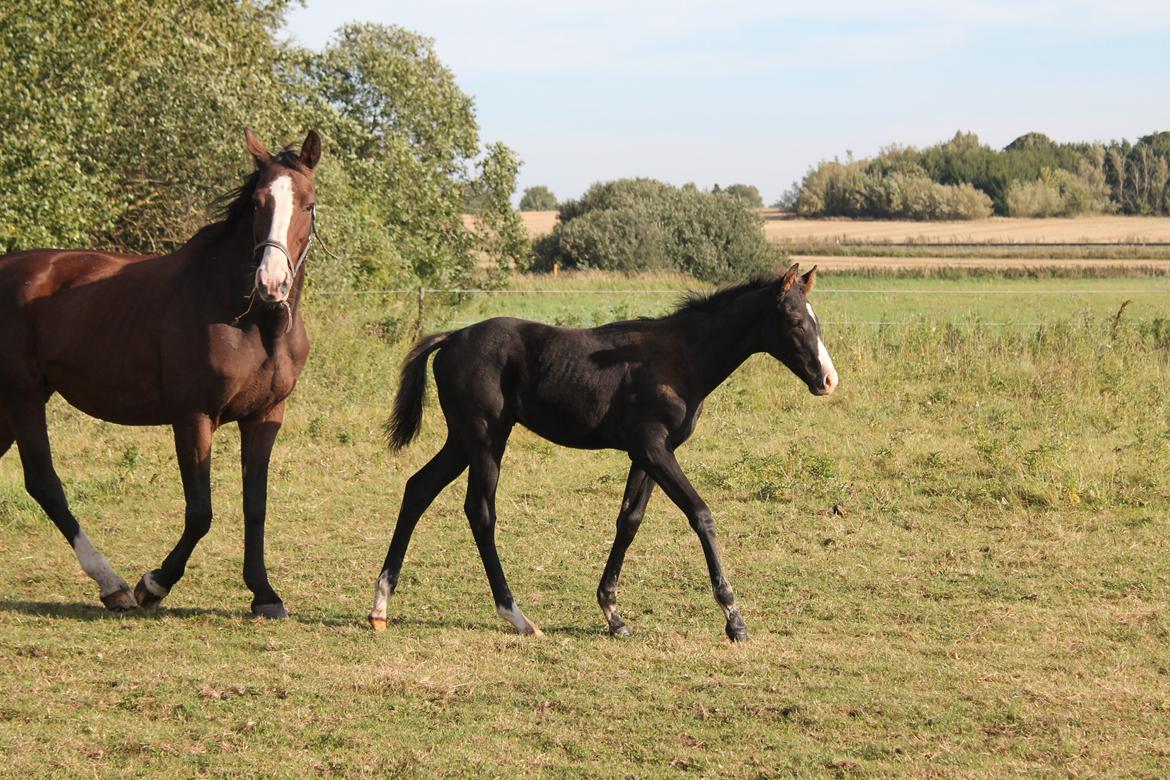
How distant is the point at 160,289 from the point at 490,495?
2119 millimetres

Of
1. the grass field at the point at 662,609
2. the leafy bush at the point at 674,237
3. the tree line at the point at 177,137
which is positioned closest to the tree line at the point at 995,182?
the leafy bush at the point at 674,237

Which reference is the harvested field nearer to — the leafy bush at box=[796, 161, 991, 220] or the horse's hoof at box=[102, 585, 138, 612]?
the leafy bush at box=[796, 161, 991, 220]

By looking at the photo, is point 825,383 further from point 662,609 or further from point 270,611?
point 270,611

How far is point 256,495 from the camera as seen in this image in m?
6.62

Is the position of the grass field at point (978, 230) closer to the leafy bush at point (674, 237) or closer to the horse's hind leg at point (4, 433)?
the leafy bush at point (674, 237)

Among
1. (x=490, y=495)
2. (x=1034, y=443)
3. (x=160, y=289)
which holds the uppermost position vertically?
(x=160, y=289)

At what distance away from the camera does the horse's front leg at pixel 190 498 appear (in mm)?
6336

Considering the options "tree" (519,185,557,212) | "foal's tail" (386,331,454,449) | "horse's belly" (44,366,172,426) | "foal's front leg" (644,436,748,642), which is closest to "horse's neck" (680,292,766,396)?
"foal's front leg" (644,436,748,642)

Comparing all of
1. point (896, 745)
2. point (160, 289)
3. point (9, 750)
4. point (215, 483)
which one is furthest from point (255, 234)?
point (215, 483)

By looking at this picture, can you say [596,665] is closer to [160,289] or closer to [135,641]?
→ [135,641]

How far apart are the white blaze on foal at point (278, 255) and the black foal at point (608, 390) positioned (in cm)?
98

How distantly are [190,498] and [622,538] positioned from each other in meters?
2.31

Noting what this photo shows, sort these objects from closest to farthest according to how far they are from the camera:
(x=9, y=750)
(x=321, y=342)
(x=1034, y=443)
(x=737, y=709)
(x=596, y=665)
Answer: (x=9, y=750) → (x=737, y=709) → (x=596, y=665) → (x=1034, y=443) → (x=321, y=342)

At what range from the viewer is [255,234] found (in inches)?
241
